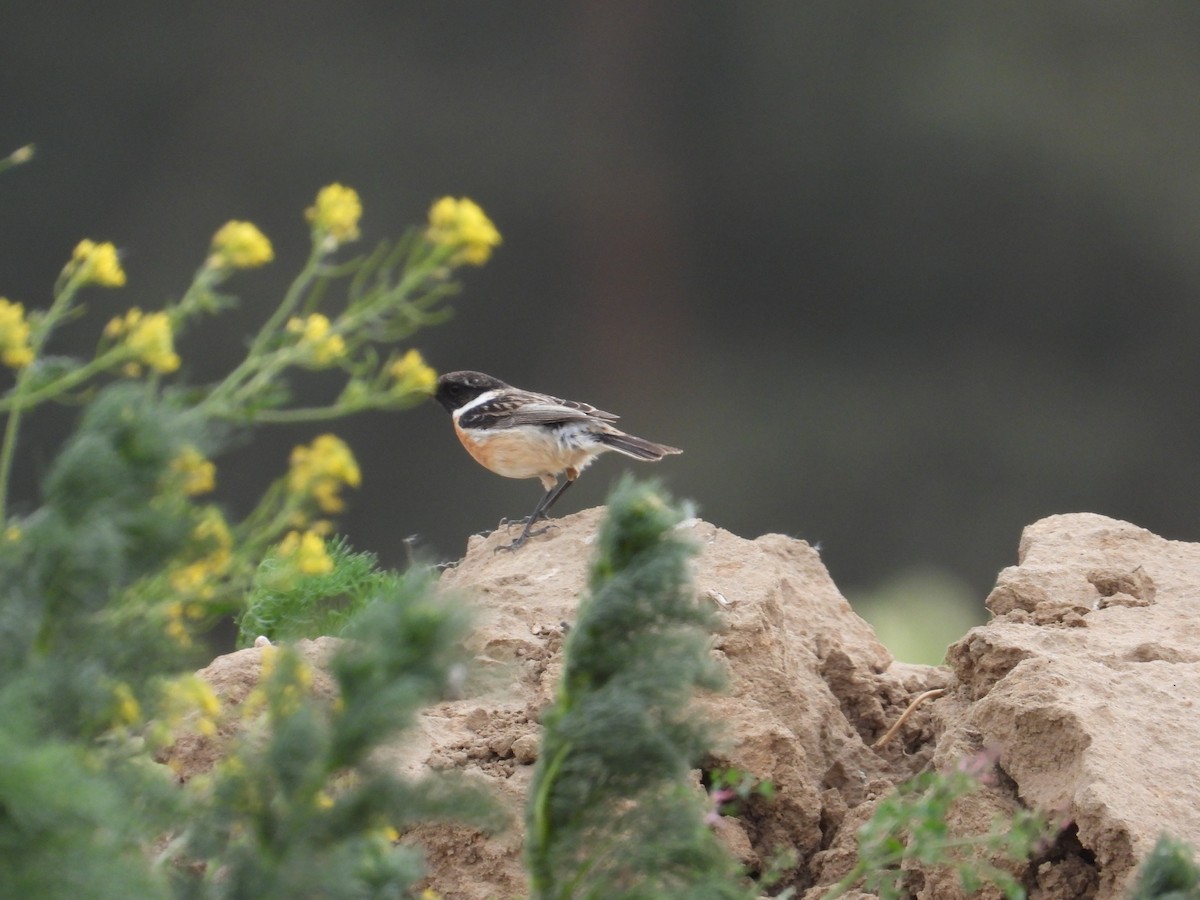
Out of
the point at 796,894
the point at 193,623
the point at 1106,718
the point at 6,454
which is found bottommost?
the point at 796,894

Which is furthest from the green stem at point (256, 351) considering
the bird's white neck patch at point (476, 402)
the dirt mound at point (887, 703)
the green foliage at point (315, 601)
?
the bird's white neck patch at point (476, 402)

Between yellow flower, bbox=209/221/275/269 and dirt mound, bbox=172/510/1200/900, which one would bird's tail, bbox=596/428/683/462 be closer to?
dirt mound, bbox=172/510/1200/900

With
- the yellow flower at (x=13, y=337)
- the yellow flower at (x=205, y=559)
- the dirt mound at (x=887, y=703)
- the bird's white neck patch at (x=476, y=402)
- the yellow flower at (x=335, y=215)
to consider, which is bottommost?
the bird's white neck patch at (x=476, y=402)

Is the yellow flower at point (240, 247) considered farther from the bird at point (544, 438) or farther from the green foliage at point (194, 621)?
the bird at point (544, 438)

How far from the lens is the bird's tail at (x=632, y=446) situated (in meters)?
5.31

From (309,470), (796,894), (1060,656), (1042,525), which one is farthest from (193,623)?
(1042,525)

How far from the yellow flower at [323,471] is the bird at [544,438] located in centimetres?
368

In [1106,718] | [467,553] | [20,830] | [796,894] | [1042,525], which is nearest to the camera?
[20,830]

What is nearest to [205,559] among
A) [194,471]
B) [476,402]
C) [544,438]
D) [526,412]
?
[194,471]

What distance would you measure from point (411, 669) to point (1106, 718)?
1.39m

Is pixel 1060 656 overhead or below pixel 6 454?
below

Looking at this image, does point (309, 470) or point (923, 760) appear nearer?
point (309, 470)

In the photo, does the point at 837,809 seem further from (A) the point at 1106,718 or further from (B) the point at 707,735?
(B) the point at 707,735

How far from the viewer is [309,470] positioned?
143cm
